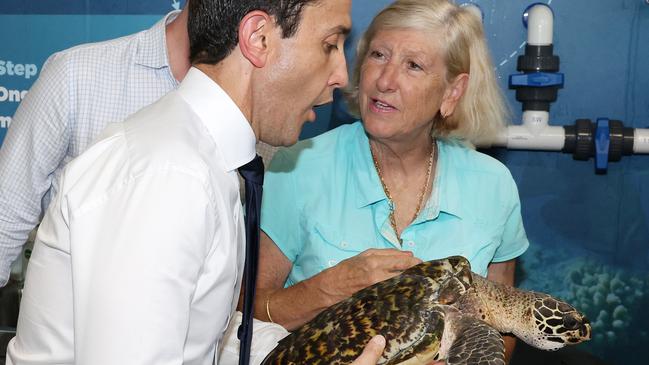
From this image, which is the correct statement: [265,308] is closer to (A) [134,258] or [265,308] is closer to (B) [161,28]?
(B) [161,28]

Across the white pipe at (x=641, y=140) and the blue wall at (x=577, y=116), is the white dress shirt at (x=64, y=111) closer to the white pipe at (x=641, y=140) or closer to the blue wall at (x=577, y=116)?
the blue wall at (x=577, y=116)

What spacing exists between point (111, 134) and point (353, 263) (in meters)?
0.77

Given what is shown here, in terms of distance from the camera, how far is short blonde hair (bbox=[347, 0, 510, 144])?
1.84m

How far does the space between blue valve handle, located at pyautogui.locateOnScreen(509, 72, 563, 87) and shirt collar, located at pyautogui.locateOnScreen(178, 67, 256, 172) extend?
66.3 inches

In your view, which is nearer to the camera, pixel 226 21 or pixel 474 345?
pixel 226 21

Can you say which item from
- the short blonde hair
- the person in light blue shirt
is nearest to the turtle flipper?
the person in light blue shirt

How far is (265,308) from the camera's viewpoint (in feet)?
5.83

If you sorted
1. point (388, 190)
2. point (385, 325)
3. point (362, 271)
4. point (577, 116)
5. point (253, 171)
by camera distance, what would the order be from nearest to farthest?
point (253, 171), point (385, 325), point (362, 271), point (388, 190), point (577, 116)

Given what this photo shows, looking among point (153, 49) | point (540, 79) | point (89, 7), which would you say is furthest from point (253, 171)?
point (89, 7)

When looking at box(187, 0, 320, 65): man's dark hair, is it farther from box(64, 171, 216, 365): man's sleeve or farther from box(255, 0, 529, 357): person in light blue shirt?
box(255, 0, 529, 357): person in light blue shirt

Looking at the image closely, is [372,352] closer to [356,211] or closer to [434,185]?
[356,211]

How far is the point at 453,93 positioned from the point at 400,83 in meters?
0.19

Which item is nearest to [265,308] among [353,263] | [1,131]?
[353,263]

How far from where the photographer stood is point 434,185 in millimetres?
1903
